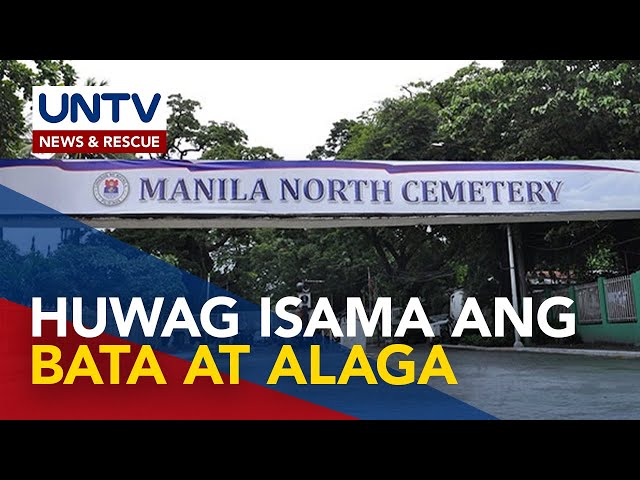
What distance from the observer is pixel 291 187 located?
34.8ft

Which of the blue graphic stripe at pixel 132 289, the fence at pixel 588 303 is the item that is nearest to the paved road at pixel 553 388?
the blue graphic stripe at pixel 132 289

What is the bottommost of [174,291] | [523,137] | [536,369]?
[536,369]

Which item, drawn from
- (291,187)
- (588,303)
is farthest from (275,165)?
(588,303)

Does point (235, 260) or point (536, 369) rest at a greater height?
point (235, 260)

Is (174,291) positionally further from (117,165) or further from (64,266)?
(117,165)

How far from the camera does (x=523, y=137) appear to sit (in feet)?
56.9

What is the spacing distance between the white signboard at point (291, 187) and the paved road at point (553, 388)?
8.23 ft

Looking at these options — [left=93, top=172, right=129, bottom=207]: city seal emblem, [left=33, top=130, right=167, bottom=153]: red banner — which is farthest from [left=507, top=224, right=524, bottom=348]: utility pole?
[left=93, top=172, right=129, bottom=207]: city seal emblem

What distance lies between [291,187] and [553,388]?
180 inches

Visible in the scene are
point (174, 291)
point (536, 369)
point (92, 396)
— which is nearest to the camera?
point (92, 396)

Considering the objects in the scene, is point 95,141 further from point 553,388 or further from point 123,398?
point 553,388

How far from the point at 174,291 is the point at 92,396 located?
14.8 meters

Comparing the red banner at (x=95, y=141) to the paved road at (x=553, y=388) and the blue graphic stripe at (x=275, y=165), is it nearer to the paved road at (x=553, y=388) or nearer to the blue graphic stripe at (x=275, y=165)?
the blue graphic stripe at (x=275, y=165)
